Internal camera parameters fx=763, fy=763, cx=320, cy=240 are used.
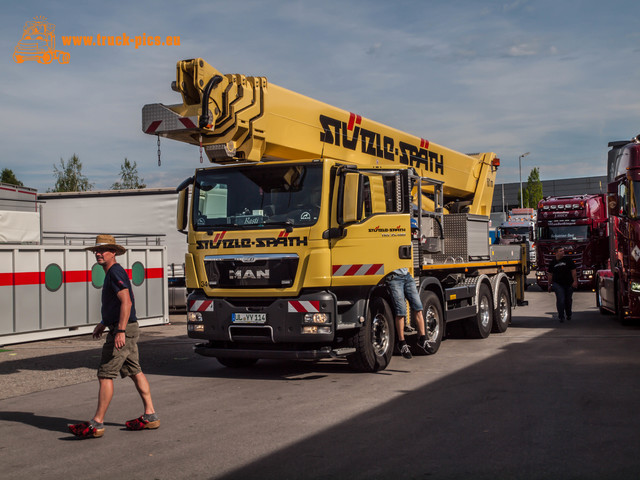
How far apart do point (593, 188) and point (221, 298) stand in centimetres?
7786

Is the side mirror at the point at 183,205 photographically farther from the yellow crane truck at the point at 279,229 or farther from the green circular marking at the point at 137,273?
the green circular marking at the point at 137,273

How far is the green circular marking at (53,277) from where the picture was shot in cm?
1527

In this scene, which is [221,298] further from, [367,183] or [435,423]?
[435,423]

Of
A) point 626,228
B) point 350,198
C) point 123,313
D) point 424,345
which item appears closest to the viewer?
point 123,313

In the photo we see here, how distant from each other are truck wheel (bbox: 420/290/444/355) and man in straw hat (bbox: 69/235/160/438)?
548cm

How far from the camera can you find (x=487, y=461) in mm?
5609

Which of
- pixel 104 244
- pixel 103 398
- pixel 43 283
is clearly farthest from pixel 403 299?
pixel 43 283

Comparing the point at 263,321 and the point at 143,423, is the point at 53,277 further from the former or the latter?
Result: the point at 143,423

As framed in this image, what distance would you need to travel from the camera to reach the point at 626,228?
14859mm

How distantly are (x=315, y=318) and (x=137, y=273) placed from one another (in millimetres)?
9358

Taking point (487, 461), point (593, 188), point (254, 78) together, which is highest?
point (593, 188)

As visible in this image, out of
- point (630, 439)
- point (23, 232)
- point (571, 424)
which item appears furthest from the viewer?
point (23, 232)

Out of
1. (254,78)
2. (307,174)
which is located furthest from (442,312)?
(254,78)

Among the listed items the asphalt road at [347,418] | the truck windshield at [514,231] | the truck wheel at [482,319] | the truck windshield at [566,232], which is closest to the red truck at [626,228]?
the truck wheel at [482,319]
